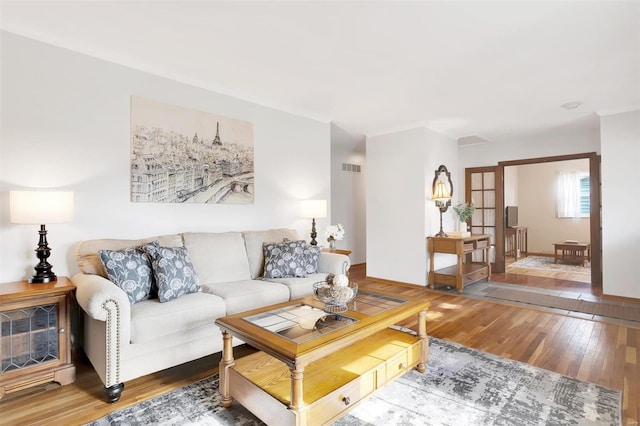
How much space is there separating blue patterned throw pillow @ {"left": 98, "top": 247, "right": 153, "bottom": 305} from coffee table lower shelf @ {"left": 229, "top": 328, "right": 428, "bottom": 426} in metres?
0.92

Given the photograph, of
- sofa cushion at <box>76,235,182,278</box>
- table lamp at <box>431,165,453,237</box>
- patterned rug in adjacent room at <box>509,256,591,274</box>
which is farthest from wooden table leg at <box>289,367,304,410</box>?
patterned rug in adjacent room at <box>509,256,591,274</box>

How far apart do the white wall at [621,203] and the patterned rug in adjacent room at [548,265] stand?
214cm

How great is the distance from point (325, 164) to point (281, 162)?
2.57 ft

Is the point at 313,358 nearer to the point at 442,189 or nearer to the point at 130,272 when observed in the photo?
the point at 130,272

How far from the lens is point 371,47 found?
266cm

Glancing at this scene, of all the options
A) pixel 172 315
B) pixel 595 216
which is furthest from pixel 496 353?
pixel 595 216

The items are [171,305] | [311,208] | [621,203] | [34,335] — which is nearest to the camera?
[34,335]

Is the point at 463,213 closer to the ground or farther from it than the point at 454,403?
farther from it

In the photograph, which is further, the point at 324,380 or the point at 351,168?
the point at 351,168

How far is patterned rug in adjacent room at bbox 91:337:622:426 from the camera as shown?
1825 millimetres

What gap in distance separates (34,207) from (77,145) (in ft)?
2.35

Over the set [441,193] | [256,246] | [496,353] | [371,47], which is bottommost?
[496,353]

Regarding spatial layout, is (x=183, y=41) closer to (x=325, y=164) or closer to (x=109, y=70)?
(x=109, y=70)

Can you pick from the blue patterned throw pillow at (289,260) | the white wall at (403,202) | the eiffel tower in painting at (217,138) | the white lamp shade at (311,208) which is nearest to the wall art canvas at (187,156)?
the eiffel tower in painting at (217,138)
